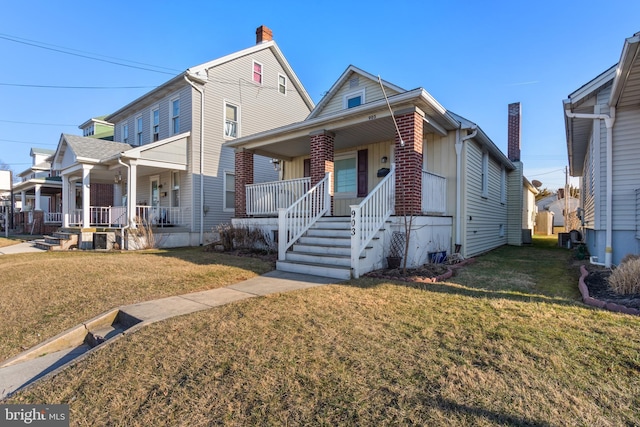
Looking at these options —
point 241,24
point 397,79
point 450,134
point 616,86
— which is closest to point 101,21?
point 241,24

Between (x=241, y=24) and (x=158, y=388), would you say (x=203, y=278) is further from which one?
(x=241, y=24)

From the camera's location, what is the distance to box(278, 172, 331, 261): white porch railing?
764 cm

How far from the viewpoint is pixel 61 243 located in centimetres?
1202

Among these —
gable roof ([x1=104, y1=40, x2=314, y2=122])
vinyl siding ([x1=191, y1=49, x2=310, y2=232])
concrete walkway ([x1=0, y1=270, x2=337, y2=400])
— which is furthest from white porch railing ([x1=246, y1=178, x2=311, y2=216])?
gable roof ([x1=104, y1=40, x2=314, y2=122])

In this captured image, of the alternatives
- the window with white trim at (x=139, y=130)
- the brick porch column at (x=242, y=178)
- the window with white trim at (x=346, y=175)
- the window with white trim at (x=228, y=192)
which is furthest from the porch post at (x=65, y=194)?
the window with white trim at (x=346, y=175)

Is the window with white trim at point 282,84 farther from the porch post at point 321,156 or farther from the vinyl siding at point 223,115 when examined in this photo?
the porch post at point 321,156

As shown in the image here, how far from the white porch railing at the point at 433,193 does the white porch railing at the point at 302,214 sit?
2.43 meters

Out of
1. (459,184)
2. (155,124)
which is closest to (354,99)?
(459,184)

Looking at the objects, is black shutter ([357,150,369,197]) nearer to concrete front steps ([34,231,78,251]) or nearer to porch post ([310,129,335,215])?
porch post ([310,129,335,215])

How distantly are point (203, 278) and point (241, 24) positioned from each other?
15.8 meters

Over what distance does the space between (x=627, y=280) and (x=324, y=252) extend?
4928 mm

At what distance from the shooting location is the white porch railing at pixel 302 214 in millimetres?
7641

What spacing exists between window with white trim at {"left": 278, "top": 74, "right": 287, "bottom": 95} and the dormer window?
677 cm

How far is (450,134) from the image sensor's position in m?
8.92
